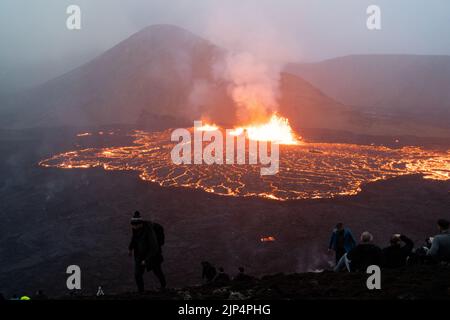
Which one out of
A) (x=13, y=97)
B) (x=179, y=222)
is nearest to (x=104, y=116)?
(x=13, y=97)

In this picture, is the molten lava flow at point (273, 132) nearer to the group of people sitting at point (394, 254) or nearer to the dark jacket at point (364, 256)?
the group of people sitting at point (394, 254)

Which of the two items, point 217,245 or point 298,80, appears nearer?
point 217,245

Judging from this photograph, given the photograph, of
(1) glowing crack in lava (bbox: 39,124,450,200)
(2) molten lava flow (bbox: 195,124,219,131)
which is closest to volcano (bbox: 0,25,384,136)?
(2) molten lava flow (bbox: 195,124,219,131)

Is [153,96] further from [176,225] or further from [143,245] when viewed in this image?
[143,245]

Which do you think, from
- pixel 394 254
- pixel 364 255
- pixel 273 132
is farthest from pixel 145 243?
pixel 273 132

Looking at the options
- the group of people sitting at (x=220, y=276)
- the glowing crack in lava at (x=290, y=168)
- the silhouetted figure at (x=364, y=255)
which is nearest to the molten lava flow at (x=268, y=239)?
the glowing crack in lava at (x=290, y=168)
